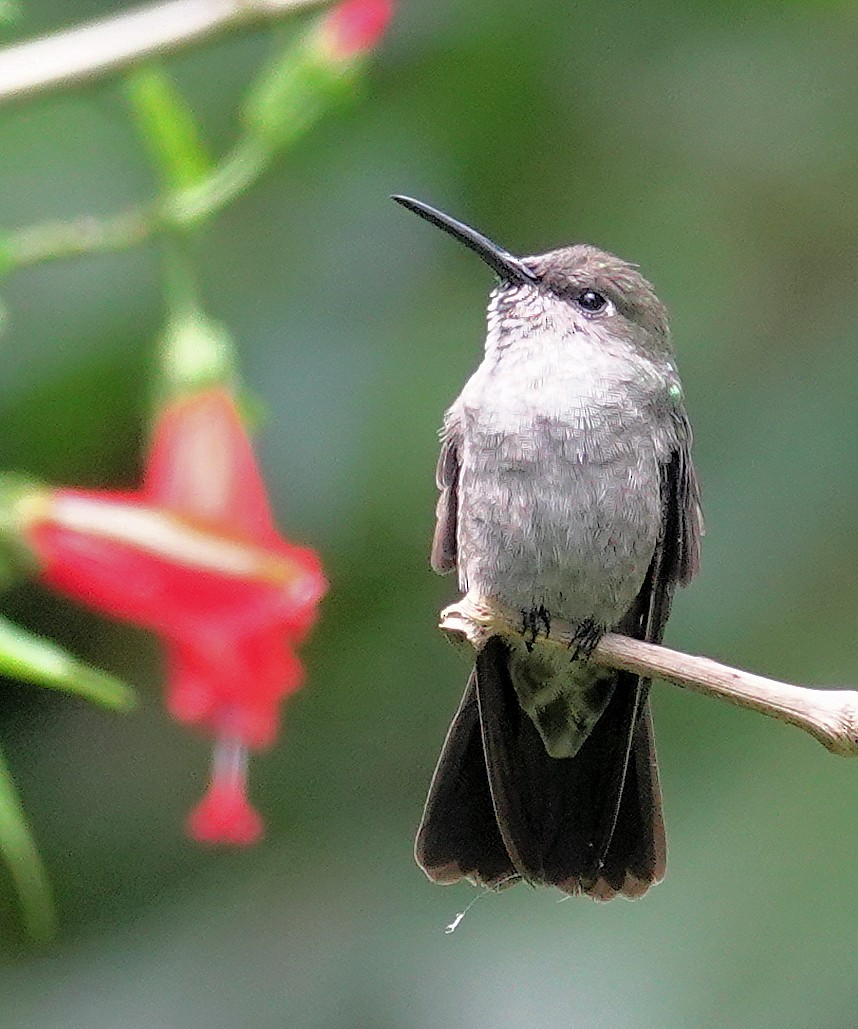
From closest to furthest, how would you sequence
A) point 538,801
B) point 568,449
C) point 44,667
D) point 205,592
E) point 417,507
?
1. point 44,667
2. point 205,592
3. point 568,449
4. point 538,801
5. point 417,507

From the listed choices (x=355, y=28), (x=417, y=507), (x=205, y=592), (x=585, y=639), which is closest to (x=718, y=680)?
(x=205, y=592)

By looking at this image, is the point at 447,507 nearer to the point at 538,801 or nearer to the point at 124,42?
the point at 538,801

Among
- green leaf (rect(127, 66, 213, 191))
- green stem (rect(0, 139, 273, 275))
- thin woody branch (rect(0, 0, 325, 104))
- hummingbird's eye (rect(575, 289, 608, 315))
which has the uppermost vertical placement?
thin woody branch (rect(0, 0, 325, 104))

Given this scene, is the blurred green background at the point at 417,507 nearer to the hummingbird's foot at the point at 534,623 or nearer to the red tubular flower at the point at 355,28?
the hummingbird's foot at the point at 534,623

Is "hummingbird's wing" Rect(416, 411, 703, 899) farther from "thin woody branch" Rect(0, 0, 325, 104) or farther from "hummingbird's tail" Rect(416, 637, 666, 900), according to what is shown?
"thin woody branch" Rect(0, 0, 325, 104)

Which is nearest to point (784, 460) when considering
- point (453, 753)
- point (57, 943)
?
point (453, 753)

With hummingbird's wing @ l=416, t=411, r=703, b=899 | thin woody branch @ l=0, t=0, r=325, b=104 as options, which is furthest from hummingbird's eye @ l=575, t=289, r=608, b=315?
thin woody branch @ l=0, t=0, r=325, b=104

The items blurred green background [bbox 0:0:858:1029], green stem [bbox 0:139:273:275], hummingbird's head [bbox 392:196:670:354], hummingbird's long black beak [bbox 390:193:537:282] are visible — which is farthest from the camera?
blurred green background [bbox 0:0:858:1029]

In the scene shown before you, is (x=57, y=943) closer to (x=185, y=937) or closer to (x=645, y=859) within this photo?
(x=185, y=937)
